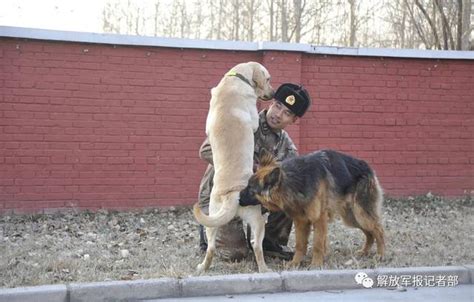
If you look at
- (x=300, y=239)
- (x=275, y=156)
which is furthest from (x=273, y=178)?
(x=275, y=156)

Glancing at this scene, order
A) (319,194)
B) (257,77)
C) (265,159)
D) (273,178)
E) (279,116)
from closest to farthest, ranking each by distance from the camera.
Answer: (273,178) < (265,159) < (319,194) < (257,77) < (279,116)

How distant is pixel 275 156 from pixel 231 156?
0.99 meters

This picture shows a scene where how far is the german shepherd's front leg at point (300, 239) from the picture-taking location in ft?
18.0

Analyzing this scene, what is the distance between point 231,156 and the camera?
5.13 metres

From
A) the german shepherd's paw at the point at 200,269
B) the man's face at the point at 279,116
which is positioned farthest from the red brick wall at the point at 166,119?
the german shepherd's paw at the point at 200,269

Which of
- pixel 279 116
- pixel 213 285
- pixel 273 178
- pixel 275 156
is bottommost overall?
pixel 213 285

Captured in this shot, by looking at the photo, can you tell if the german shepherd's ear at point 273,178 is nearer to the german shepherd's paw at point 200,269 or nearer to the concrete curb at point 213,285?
the concrete curb at point 213,285

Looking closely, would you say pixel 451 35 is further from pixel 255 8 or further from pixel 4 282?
pixel 4 282

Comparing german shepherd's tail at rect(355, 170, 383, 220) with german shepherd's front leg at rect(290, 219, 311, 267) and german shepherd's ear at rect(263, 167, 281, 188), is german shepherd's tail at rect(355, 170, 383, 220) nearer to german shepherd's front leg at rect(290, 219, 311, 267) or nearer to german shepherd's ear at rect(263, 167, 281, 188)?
german shepherd's front leg at rect(290, 219, 311, 267)

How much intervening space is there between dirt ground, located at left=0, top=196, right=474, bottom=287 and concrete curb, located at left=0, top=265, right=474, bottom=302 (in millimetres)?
204

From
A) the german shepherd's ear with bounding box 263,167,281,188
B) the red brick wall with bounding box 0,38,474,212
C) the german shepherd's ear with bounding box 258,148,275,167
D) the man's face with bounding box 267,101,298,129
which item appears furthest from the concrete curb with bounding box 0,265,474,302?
the red brick wall with bounding box 0,38,474,212

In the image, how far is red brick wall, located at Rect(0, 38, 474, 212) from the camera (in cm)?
827

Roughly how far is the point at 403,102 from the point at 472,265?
4502 mm

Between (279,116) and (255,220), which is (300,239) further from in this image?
(279,116)
